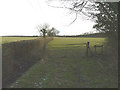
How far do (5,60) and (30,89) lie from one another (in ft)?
7.16

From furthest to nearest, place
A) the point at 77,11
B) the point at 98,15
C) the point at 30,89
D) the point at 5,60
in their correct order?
1. the point at 77,11
2. the point at 98,15
3. the point at 5,60
4. the point at 30,89

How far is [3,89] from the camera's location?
13.7 ft

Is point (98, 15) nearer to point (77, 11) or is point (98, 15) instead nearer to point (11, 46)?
point (77, 11)

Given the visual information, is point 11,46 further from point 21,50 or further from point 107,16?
point 107,16

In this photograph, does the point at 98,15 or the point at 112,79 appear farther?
the point at 98,15

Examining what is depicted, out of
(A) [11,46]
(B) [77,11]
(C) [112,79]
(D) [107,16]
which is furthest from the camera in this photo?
(B) [77,11]

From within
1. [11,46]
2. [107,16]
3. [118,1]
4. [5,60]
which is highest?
[118,1]

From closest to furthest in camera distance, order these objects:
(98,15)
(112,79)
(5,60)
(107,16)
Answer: (112,79) < (5,60) < (107,16) < (98,15)

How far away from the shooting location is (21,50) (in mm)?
7484

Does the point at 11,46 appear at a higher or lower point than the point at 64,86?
higher

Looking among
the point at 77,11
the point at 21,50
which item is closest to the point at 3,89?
the point at 21,50

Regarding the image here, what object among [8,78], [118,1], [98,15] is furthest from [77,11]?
[8,78]

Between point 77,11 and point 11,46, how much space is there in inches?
185

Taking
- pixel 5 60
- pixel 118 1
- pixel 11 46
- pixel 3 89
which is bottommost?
pixel 3 89
